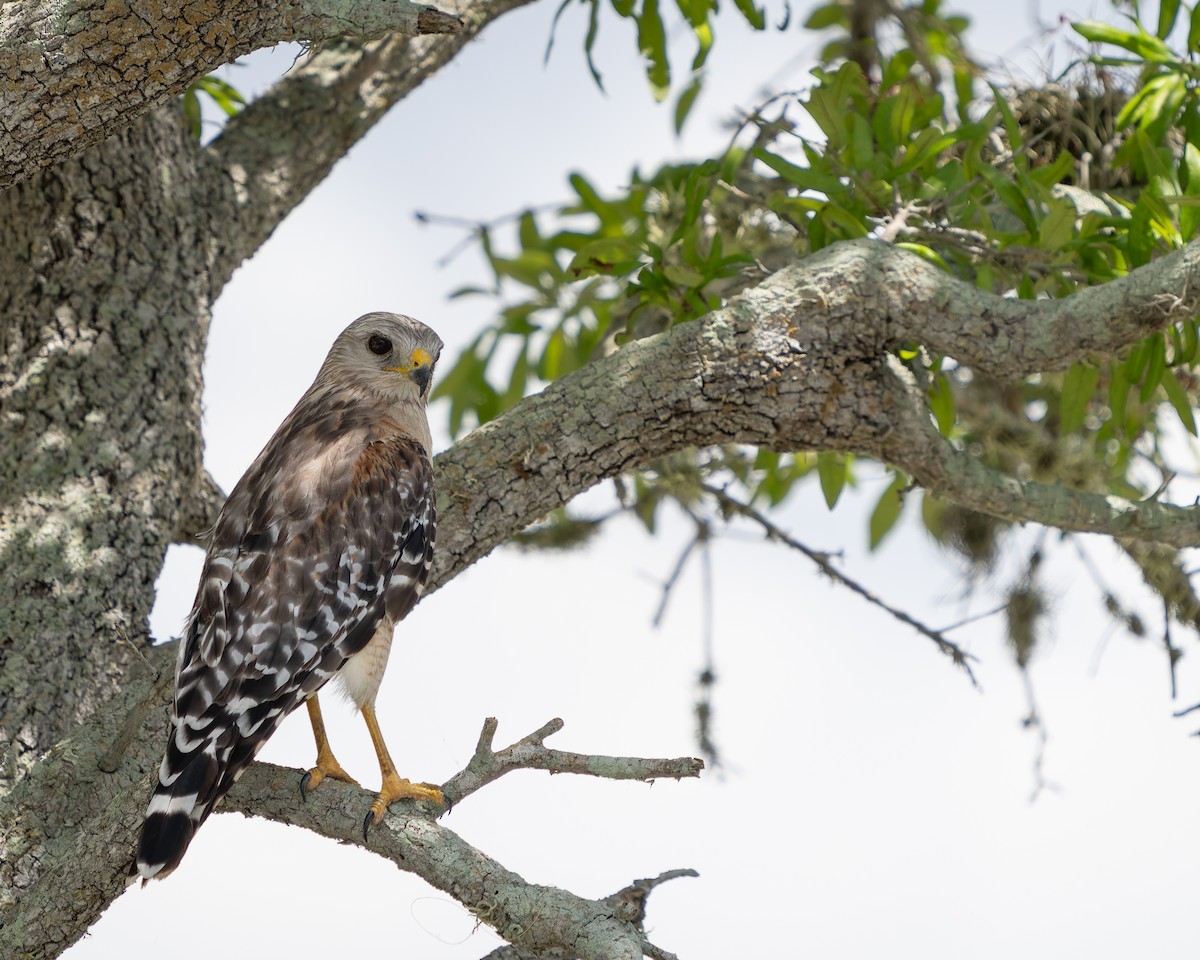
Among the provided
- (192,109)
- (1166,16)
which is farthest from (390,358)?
(1166,16)

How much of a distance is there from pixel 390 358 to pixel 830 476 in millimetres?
1489

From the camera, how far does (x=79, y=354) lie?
3.70 m

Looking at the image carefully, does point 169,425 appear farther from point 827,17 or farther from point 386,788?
point 827,17

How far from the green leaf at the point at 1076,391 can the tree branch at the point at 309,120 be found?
2.21m

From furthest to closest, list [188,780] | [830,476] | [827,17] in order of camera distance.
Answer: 1. [827,17]
2. [830,476]
3. [188,780]

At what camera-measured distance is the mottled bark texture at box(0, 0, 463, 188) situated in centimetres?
264

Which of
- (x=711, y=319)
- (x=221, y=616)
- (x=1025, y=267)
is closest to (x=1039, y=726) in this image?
(x=1025, y=267)

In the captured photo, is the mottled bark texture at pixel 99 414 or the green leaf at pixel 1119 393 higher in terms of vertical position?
the green leaf at pixel 1119 393

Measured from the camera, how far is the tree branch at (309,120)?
4.31 m

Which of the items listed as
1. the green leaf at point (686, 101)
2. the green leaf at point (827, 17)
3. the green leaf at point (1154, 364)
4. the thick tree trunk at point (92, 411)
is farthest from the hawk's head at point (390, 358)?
the green leaf at point (827, 17)

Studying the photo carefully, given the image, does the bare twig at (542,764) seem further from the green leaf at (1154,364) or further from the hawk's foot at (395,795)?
the green leaf at (1154,364)

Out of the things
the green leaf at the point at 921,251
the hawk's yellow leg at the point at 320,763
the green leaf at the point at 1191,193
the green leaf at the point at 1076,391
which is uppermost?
the green leaf at the point at 1191,193

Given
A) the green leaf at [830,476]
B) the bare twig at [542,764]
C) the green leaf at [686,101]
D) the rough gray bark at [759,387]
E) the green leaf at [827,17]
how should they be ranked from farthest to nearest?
the green leaf at [827,17], the green leaf at [686,101], the green leaf at [830,476], the rough gray bark at [759,387], the bare twig at [542,764]

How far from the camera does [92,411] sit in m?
3.64
